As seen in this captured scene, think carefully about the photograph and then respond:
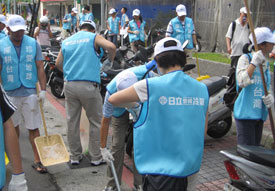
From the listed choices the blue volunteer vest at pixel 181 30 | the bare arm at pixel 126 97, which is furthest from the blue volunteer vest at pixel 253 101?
the blue volunteer vest at pixel 181 30

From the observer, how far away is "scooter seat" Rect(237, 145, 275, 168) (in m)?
2.93

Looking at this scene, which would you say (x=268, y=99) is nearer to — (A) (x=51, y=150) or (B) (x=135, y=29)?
(A) (x=51, y=150)

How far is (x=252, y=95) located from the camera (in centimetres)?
Result: 381

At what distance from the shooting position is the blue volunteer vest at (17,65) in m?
4.47

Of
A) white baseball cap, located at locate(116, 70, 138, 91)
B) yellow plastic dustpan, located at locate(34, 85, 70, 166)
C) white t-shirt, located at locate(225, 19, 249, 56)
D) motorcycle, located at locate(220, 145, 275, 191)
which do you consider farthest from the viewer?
white t-shirt, located at locate(225, 19, 249, 56)

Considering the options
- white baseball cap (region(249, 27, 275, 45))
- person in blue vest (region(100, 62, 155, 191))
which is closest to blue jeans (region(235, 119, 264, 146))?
white baseball cap (region(249, 27, 275, 45))

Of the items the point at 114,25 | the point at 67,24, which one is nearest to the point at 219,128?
the point at 114,25

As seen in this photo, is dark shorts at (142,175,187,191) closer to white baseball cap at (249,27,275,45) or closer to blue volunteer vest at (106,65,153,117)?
blue volunteer vest at (106,65,153,117)

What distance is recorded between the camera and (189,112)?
2.33 meters

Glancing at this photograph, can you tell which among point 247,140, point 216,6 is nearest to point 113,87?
point 247,140

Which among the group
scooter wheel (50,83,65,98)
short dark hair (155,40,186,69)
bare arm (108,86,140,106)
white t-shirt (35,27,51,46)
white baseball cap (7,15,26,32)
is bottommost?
scooter wheel (50,83,65,98)

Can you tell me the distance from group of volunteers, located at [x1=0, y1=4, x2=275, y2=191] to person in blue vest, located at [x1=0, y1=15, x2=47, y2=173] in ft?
0.04

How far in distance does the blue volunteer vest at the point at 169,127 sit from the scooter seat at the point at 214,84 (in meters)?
3.45

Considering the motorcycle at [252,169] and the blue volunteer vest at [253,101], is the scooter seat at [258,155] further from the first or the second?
the blue volunteer vest at [253,101]
